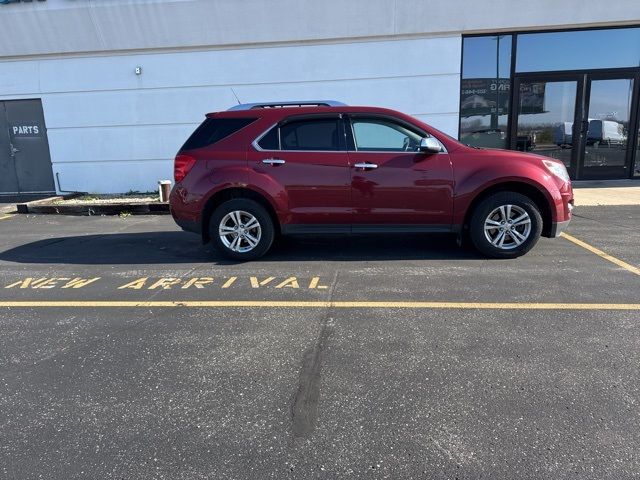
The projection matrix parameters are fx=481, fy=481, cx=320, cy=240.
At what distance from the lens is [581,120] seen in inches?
454

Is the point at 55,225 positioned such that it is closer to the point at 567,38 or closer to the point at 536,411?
the point at 536,411

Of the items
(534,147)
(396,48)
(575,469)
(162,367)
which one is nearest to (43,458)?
(162,367)

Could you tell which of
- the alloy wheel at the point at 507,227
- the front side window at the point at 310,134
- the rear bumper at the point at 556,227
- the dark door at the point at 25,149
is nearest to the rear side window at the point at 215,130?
the front side window at the point at 310,134

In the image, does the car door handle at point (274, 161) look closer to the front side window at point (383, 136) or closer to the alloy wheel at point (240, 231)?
the alloy wheel at point (240, 231)

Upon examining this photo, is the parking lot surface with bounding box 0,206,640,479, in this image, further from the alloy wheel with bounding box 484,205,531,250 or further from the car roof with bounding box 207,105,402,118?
the car roof with bounding box 207,105,402,118

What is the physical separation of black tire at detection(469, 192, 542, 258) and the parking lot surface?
9.4 inches

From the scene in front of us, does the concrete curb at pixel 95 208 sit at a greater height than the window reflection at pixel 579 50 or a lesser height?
lesser

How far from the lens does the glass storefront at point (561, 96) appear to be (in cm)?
1116

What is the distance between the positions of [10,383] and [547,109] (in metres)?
12.0

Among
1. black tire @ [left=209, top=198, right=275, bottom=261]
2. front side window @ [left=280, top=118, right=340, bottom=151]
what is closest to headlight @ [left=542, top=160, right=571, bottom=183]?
front side window @ [left=280, top=118, right=340, bottom=151]

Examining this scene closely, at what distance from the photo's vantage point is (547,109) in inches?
455

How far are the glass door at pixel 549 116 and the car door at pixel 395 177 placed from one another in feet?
23.1

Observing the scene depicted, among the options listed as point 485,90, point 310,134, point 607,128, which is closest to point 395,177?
point 310,134

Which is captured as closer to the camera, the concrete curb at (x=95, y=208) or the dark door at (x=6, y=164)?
the concrete curb at (x=95, y=208)
